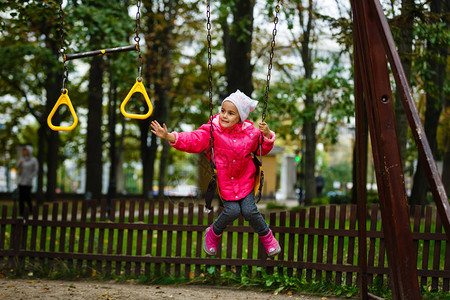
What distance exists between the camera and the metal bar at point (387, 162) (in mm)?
3688

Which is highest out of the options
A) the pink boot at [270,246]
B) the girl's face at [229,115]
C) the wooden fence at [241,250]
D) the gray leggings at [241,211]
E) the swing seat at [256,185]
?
the girl's face at [229,115]

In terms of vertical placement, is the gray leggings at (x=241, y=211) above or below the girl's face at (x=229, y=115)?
below

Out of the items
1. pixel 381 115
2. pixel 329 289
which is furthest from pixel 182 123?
pixel 381 115

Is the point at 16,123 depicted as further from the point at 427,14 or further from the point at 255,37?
the point at 427,14

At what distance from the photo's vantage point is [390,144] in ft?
12.4

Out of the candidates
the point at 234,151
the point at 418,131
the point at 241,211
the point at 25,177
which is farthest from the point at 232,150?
the point at 25,177

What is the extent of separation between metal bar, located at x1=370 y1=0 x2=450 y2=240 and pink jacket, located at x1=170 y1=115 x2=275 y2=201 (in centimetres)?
129

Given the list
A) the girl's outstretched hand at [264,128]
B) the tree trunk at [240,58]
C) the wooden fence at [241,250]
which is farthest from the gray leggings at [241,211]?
the tree trunk at [240,58]

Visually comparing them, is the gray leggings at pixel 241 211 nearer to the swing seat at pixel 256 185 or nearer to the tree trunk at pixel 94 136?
the swing seat at pixel 256 185

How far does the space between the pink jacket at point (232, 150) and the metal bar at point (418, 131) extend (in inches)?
50.9

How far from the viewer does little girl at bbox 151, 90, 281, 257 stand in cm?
450

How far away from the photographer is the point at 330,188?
30.5 metres

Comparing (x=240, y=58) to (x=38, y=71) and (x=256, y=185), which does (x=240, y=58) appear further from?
(x=38, y=71)

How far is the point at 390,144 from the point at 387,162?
0.14 meters
